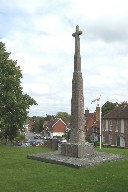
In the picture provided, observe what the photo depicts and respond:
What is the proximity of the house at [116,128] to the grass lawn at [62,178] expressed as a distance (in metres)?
41.9

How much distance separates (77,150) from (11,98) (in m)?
12.4

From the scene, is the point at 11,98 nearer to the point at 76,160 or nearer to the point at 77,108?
the point at 77,108

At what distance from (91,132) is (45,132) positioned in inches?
1955

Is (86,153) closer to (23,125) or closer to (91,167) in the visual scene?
(91,167)

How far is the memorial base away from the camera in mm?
19641

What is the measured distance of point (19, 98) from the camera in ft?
106

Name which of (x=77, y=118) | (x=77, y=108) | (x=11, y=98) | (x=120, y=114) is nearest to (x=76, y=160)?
(x=77, y=118)

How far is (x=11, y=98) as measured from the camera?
3031cm

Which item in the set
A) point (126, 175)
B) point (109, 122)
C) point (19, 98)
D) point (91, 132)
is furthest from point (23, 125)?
point (91, 132)

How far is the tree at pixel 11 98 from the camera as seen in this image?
30.5 metres

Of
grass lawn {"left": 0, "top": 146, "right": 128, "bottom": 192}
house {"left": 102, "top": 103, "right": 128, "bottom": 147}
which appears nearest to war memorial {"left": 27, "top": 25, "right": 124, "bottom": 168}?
grass lawn {"left": 0, "top": 146, "right": 128, "bottom": 192}

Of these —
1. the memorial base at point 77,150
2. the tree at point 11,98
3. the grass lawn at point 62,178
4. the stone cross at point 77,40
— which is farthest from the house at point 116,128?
the grass lawn at point 62,178

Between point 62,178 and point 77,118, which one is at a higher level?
point 77,118

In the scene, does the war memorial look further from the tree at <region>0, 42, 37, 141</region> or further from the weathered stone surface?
the tree at <region>0, 42, 37, 141</region>
